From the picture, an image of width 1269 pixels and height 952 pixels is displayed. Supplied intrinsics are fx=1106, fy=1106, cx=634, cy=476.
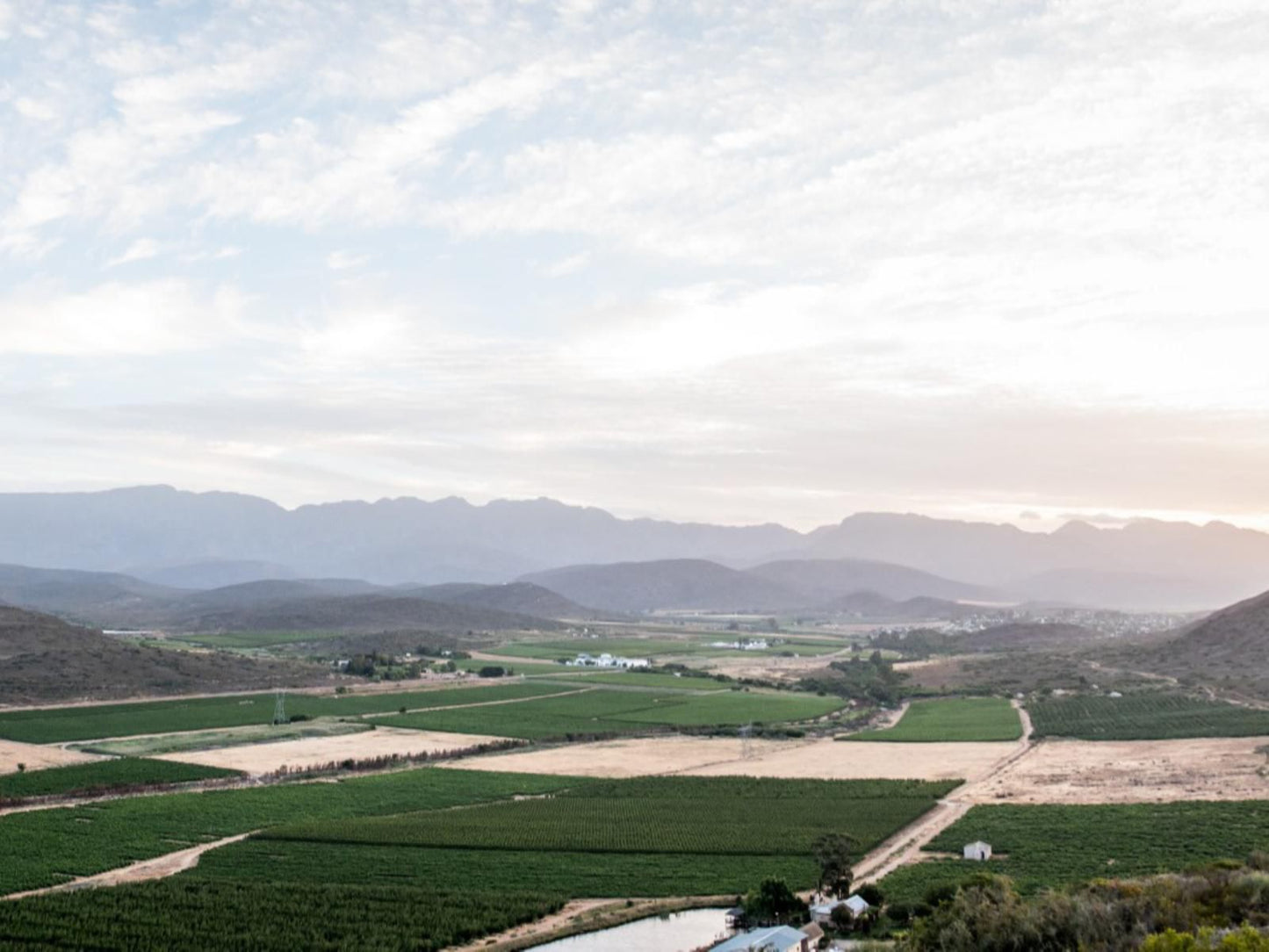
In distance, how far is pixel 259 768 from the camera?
5934 cm

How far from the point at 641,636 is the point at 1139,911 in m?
169

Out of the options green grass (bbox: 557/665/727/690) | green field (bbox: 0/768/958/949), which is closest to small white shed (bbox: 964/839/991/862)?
green field (bbox: 0/768/958/949)

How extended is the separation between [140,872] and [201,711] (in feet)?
158

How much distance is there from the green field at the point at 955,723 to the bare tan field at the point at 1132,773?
6.16 m

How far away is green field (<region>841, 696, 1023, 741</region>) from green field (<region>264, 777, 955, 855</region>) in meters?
20.3

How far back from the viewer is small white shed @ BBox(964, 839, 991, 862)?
37156 millimetres

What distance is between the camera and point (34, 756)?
60688mm

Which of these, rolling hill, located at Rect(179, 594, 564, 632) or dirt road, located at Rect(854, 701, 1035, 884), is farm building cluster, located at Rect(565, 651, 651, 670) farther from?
dirt road, located at Rect(854, 701, 1035, 884)

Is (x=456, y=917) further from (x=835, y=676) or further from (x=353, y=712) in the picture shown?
(x=835, y=676)

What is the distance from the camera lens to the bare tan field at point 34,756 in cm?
5755

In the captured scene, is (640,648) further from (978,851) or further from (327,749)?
(978,851)

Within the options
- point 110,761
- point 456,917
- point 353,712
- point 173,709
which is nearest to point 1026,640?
point 353,712

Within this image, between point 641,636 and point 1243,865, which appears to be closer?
point 1243,865

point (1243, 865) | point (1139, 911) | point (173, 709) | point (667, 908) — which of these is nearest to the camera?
point (1139, 911)
